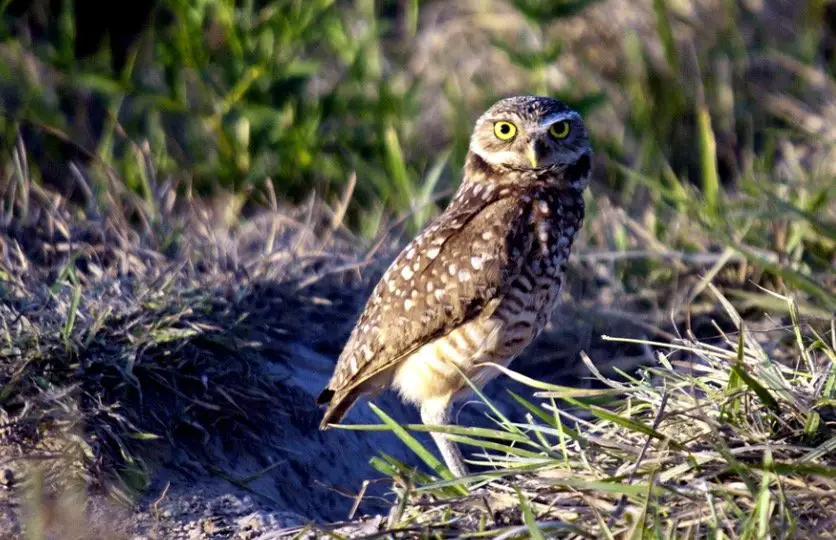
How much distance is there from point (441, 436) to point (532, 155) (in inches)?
40.0

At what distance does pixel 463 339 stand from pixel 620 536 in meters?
1.13

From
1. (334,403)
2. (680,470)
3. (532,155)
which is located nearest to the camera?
(680,470)

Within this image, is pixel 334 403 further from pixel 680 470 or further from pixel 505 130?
pixel 680 470

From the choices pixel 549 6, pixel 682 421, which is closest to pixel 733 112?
pixel 549 6

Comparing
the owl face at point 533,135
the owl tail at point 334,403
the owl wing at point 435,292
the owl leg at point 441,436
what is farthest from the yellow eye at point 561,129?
the owl tail at point 334,403

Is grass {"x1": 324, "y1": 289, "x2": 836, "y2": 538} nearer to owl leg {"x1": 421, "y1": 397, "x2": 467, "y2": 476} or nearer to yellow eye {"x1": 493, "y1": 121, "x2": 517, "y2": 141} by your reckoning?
owl leg {"x1": 421, "y1": 397, "x2": 467, "y2": 476}

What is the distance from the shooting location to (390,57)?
755 centimetres

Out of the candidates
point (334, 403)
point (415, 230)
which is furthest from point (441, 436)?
point (415, 230)

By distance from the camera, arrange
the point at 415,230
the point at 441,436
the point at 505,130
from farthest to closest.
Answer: the point at 415,230, the point at 505,130, the point at 441,436

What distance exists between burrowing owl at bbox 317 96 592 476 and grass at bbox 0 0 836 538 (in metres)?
0.30

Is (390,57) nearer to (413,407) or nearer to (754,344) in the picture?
(413,407)

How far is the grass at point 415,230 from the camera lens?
2.95 m

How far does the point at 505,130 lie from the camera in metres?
4.07

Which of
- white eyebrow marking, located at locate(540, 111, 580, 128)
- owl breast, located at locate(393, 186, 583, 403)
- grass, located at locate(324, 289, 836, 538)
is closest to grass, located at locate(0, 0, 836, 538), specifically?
grass, located at locate(324, 289, 836, 538)
